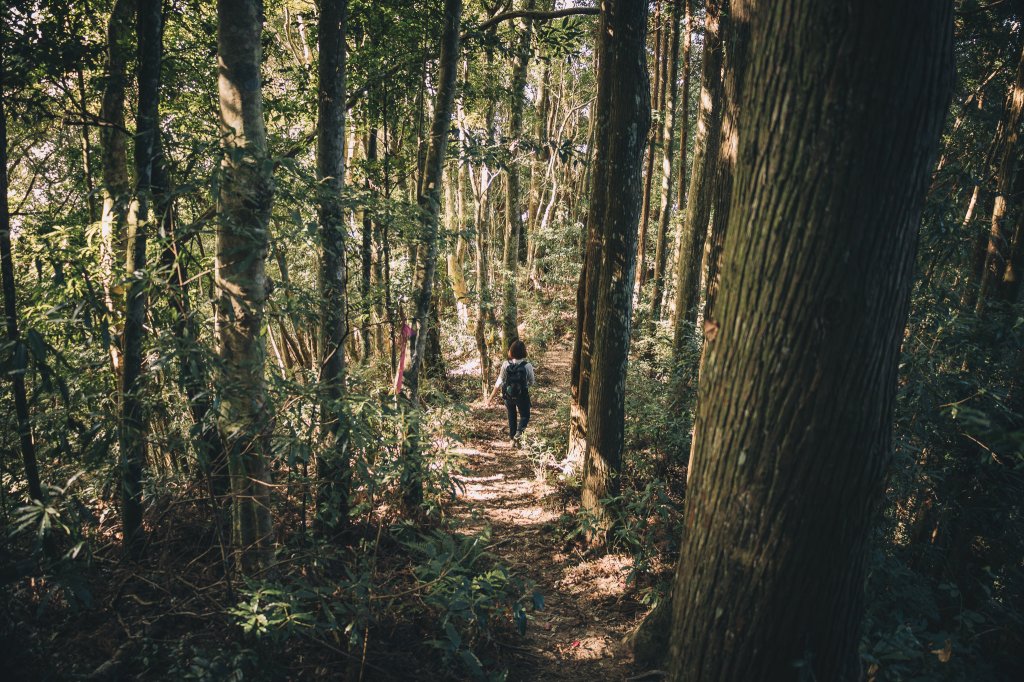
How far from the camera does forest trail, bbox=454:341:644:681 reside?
4.07 metres

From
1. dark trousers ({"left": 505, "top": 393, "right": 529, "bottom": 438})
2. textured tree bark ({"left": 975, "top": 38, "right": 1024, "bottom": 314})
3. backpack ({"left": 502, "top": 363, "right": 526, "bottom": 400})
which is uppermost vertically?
textured tree bark ({"left": 975, "top": 38, "right": 1024, "bottom": 314})

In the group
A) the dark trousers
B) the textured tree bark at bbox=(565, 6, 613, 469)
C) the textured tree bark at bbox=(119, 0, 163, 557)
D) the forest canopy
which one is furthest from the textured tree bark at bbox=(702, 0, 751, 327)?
the dark trousers

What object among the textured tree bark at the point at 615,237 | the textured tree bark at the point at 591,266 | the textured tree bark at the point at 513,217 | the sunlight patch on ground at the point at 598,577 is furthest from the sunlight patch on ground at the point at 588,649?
the textured tree bark at the point at 513,217

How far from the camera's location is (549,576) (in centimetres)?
531

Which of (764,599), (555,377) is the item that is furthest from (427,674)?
(555,377)

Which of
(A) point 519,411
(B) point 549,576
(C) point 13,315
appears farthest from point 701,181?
(C) point 13,315

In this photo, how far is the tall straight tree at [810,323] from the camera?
69.3 inches

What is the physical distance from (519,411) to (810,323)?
725 centimetres

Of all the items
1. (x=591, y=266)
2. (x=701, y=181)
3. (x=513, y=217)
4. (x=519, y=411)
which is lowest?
(x=519, y=411)

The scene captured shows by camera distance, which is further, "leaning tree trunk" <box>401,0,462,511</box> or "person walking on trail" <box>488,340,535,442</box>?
"person walking on trail" <box>488,340,535,442</box>

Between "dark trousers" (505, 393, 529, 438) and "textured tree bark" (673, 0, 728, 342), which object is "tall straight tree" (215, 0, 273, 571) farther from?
"textured tree bark" (673, 0, 728, 342)

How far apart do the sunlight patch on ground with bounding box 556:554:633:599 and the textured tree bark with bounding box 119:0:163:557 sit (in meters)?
→ 3.86

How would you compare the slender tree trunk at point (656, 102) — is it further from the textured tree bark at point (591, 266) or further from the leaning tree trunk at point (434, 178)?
the leaning tree trunk at point (434, 178)

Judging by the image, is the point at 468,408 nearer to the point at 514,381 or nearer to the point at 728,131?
the point at 514,381
